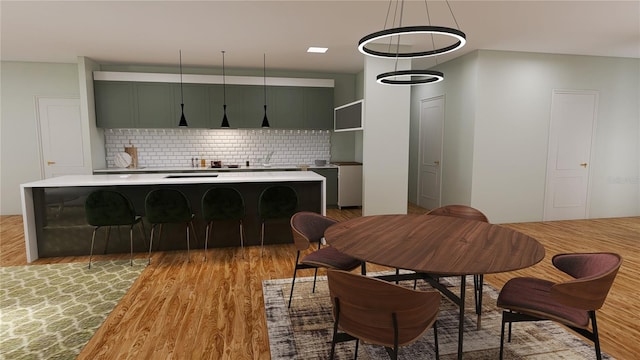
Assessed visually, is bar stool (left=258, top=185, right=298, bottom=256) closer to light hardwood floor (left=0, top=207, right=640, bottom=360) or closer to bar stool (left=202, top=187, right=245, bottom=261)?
bar stool (left=202, top=187, right=245, bottom=261)

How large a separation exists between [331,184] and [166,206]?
12.1ft

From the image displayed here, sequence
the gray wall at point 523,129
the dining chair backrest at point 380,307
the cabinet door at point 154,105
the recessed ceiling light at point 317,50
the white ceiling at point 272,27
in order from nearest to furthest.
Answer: the dining chair backrest at point 380,307, the white ceiling at point 272,27, the recessed ceiling light at point 317,50, the gray wall at point 523,129, the cabinet door at point 154,105

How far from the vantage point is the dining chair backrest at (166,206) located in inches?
168

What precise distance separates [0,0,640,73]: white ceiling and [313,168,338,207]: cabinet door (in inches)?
82.9

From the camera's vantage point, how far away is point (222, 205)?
442 centimetres

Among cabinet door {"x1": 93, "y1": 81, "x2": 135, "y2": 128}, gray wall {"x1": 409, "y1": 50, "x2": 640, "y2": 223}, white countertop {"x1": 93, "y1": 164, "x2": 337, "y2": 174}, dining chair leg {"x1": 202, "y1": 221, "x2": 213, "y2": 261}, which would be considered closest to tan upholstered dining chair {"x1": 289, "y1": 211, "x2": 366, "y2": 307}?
dining chair leg {"x1": 202, "y1": 221, "x2": 213, "y2": 261}

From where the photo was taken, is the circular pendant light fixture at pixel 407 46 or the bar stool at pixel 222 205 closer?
the circular pendant light fixture at pixel 407 46

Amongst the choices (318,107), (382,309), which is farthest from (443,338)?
Result: (318,107)

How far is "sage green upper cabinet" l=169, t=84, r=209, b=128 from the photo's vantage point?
691cm

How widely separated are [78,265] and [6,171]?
4.08m

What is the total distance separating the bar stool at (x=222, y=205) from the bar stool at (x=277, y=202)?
0.83ft

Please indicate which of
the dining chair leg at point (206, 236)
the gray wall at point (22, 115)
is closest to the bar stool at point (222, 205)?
the dining chair leg at point (206, 236)

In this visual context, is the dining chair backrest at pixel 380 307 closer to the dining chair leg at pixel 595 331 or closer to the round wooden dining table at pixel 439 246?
the round wooden dining table at pixel 439 246

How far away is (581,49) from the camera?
584 cm
